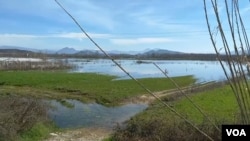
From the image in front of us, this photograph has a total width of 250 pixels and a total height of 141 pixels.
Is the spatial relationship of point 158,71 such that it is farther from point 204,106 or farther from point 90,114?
point 90,114

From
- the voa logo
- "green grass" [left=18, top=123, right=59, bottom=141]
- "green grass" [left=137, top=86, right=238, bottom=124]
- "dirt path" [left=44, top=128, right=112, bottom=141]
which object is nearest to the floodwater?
"green grass" [left=137, top=86, right=238, bottom=124]

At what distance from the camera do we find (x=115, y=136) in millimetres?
13781

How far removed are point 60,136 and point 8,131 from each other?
13.6 feet

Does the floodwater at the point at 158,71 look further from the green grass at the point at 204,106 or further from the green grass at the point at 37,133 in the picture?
the green grass at the point at 37,133

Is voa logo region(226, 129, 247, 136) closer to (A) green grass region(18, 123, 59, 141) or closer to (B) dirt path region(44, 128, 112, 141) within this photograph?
(A) green grass region(18, 123, 59, 141)

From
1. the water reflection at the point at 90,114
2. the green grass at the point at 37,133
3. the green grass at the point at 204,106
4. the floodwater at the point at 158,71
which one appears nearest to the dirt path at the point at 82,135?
the green grass at the point at 37,133

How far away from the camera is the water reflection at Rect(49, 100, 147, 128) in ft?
59.2

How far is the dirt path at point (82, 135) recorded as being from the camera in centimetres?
1456

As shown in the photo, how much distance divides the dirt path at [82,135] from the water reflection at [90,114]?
Result: 1.13 meters

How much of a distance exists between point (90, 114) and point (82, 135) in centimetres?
559

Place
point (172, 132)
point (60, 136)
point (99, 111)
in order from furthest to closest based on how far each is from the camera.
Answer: point (99, 111) < point (60, 136) < point (172, 132)

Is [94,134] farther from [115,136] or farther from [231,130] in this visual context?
[231,130]

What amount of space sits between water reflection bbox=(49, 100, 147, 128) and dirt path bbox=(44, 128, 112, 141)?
113cm

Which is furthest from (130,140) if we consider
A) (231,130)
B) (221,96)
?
(221,96)
